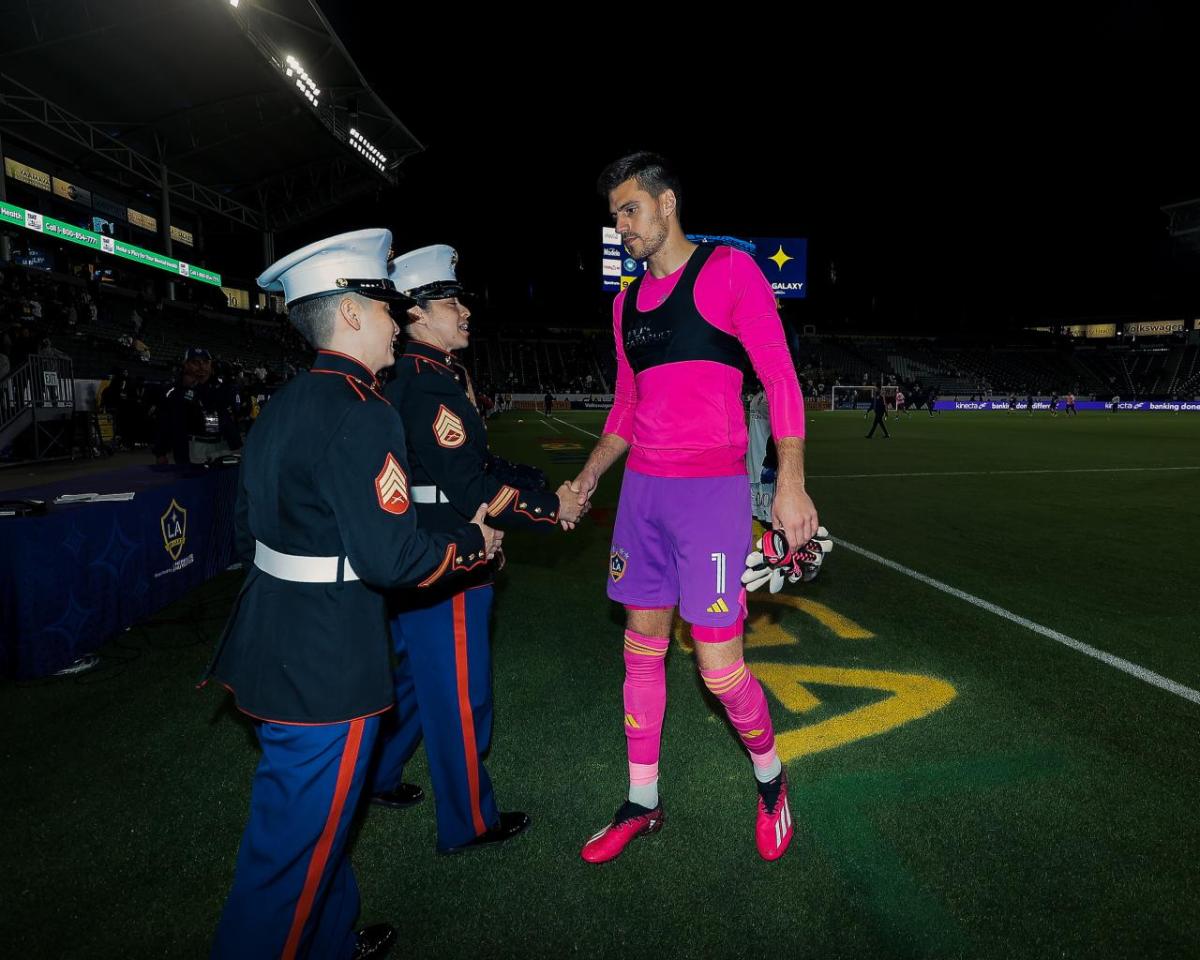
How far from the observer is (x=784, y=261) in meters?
21.3

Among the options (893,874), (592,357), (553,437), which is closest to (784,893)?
(893,874)

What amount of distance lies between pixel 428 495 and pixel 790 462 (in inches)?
52.2

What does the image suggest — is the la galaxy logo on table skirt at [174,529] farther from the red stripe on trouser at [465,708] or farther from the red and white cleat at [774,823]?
the red and white cleat at [774,823]

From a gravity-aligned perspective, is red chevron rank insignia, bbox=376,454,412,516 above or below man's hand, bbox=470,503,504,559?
above

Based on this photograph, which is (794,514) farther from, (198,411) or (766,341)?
(198,411)

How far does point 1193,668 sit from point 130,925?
18.2 feet

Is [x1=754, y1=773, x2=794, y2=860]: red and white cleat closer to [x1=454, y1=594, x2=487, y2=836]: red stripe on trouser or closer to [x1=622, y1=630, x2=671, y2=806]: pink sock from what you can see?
[x1=622, y1=630, x2=671, y2=806]: pink sock

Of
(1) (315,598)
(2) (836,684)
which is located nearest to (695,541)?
(1) (315,598)

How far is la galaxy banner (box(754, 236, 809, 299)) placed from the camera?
20969mm

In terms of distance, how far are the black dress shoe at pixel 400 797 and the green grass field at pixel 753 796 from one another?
78 millimetres

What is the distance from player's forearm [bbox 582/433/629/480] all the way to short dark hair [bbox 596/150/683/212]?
38.8 inches

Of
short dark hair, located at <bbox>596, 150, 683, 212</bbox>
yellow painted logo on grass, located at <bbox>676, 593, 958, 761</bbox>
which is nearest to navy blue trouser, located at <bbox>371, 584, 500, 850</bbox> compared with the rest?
yellow painted logo on grass, located at <bbox>676, 593, 958, 761</bbox>

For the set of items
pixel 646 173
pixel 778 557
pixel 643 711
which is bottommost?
pixel 643 711

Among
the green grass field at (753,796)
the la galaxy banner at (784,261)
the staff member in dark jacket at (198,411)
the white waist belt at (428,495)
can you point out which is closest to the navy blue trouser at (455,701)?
the green grass field at (753,796)
